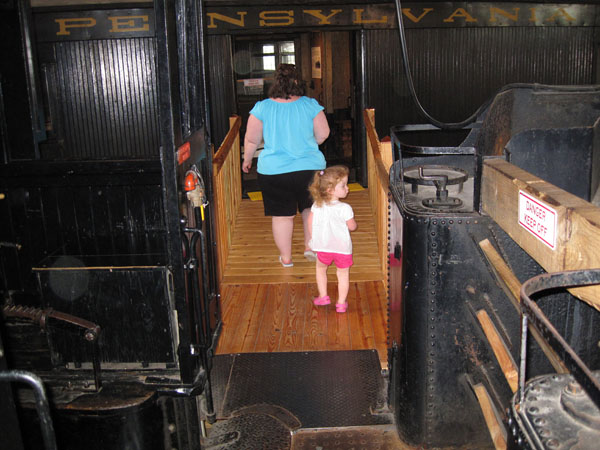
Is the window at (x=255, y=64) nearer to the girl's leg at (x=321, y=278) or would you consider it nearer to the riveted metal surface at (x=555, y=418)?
the girl's leg at (x=321, y=278)

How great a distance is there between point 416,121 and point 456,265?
22.8ft

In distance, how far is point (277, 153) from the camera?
5824 mm

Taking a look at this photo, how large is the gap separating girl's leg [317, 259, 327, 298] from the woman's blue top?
3.35 feet

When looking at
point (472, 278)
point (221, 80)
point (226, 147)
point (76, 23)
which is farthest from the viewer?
point (221, 80)

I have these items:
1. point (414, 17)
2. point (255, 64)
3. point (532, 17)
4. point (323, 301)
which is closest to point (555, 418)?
point (323, 301)

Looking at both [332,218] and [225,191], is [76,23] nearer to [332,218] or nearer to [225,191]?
[225,191]

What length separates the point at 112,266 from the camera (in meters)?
3.69

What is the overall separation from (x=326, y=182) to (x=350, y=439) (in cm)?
217

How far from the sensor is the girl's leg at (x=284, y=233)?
240 inches

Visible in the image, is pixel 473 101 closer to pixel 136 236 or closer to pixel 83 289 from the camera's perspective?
pixel 136 236

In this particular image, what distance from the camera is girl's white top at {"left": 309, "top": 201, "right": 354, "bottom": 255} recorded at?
203 inches

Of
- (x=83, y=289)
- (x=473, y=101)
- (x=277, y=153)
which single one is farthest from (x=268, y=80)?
(x=83, y=289)

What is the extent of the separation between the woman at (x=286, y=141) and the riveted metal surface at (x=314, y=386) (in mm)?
1762

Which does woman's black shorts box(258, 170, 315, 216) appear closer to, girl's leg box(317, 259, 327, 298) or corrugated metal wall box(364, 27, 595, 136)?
girl's leg box(317, 259, 327, 298)
